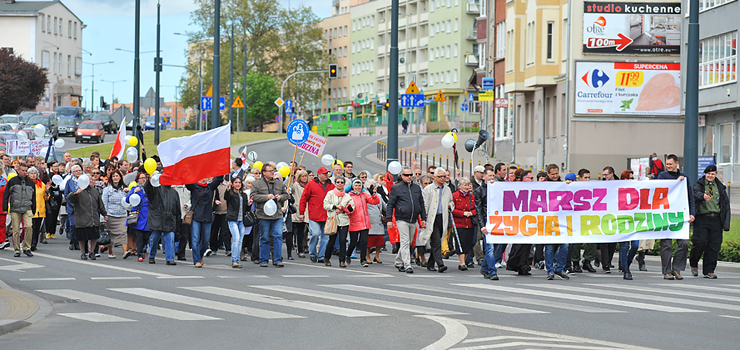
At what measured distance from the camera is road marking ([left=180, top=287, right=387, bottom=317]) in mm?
12250

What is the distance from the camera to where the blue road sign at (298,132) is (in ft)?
85.7

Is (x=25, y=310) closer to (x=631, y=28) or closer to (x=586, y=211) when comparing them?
(x=586, y=211)

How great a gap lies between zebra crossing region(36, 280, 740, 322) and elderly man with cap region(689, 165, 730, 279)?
4.56 feet

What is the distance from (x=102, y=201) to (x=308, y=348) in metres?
11.5

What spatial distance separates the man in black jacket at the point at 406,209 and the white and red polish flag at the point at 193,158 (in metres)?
2.90

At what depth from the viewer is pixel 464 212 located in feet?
59.8

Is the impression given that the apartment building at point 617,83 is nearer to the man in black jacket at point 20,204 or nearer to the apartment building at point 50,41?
the man in black jacket at point 20,204

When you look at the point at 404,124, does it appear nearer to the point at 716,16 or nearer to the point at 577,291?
the point at 716,16

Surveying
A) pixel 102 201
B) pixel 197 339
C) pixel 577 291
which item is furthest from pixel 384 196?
pixel 197 339

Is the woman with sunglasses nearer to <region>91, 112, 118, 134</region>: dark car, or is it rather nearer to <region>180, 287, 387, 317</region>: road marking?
<region>180, 287, 387, 317</region>: road marking

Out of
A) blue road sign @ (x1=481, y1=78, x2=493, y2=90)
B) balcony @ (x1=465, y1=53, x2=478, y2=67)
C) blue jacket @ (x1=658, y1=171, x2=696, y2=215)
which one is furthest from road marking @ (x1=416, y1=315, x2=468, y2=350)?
balcony @ (x1=465, y1=53, x2=478, y2=67)

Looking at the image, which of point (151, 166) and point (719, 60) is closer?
point (151, 166)

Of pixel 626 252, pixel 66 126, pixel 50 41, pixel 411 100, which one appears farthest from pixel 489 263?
pixel 50 41

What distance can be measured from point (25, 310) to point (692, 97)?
1411 cm
